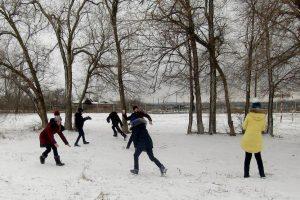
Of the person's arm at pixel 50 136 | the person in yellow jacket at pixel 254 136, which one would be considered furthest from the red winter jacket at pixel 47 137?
the person in yellow jacket at pixel 254 136

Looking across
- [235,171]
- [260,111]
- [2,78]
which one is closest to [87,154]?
[235,171]

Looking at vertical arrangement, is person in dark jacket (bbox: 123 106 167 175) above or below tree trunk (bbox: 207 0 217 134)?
below

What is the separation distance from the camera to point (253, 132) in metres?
12.3

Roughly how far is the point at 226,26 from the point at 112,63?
8.03 m

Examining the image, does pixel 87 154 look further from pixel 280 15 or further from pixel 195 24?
pixel 195 24

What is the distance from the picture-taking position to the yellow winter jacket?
12.3 metres

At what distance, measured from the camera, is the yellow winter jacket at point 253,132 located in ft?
40.3

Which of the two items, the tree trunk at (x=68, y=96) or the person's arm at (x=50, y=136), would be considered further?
the tree trunk at (x=68, y=96)

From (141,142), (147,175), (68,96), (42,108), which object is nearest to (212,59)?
(68,96)

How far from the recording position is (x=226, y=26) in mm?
27078

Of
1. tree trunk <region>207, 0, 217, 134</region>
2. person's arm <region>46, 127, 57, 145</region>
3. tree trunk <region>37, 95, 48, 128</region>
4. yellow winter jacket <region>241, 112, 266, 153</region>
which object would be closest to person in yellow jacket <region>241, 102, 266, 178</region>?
yellow winter jacket <region>241, 112, 266, 153</region>

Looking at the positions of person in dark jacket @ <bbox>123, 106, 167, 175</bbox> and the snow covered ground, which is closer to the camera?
the snow covered ground

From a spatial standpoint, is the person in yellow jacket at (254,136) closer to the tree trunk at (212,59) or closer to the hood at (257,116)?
the hood at (257,116)

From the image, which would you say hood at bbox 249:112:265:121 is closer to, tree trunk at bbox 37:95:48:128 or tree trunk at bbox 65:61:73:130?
tree trunk at bbox 65:61:73:130
